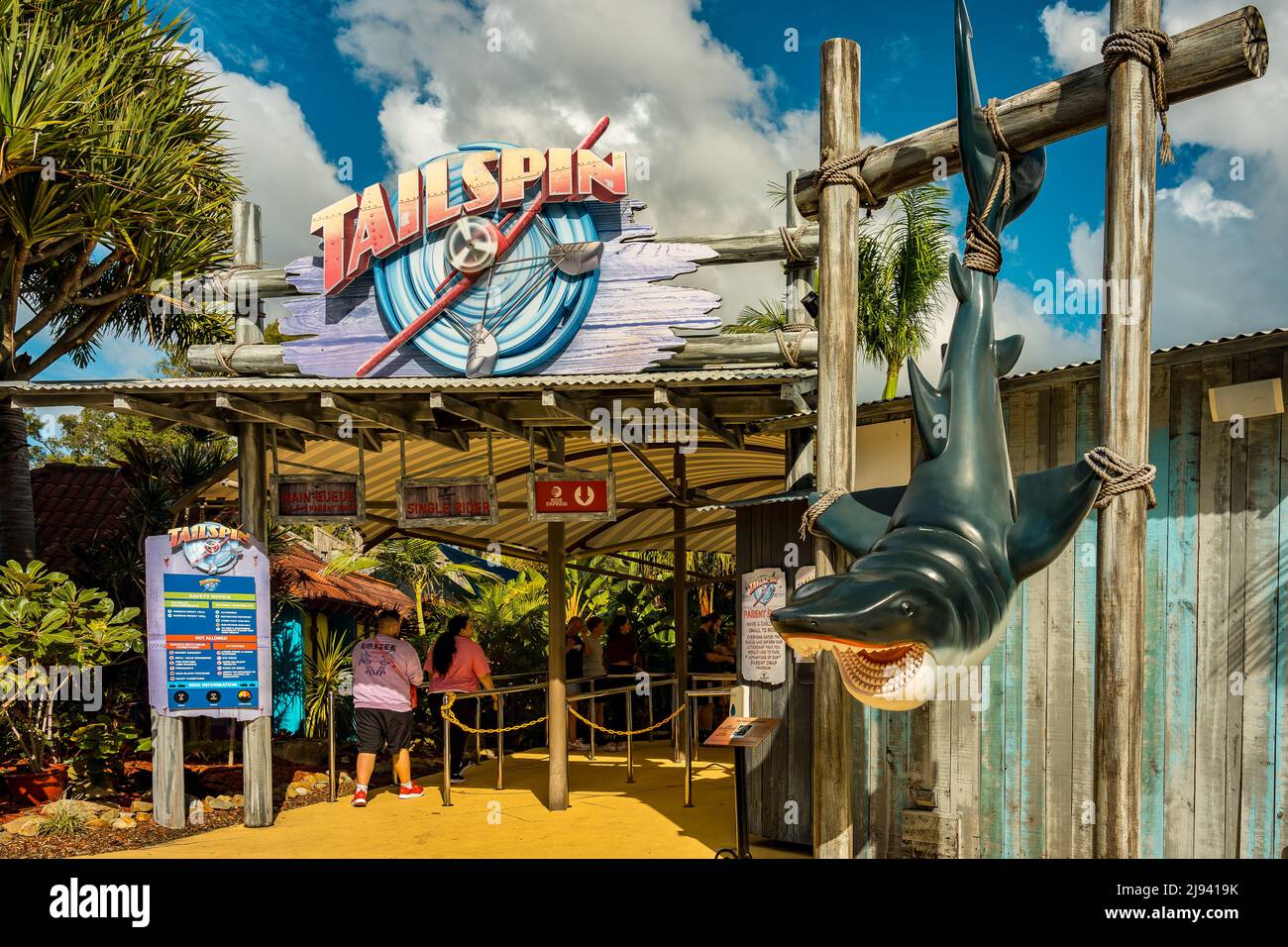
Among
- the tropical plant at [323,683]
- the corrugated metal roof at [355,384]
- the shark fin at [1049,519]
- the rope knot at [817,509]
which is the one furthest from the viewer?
the tropical plant at [323,683]

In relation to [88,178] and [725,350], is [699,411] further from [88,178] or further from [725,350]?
[88,178]

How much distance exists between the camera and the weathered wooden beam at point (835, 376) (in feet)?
18.7

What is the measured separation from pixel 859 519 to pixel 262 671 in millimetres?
6725

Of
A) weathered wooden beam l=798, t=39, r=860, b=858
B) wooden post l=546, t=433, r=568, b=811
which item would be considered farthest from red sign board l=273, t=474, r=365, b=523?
weathered wooden beam l=798, t=39, r=860, b=858

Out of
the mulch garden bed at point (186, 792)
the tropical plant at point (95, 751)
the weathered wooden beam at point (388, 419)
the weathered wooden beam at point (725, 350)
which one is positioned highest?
the weathered wooden beam at point (725, 350)

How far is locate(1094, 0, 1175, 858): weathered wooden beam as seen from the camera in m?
4.46

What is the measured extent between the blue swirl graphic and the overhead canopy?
1.38 feet

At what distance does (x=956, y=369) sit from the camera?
4586 millimetres

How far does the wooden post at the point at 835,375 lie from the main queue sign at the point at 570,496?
402 cm

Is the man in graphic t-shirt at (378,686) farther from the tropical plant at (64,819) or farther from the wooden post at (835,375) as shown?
the wooden post at (835,375)

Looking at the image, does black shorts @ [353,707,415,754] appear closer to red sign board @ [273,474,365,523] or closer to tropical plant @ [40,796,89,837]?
red sign board @ [273,474,365,523]

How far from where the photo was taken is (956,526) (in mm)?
4312

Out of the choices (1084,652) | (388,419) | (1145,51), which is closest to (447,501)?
(388,419)

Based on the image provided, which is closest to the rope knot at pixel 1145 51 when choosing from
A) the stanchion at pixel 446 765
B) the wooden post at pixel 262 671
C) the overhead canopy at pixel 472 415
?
the overhead canopy at pixel 472 415
